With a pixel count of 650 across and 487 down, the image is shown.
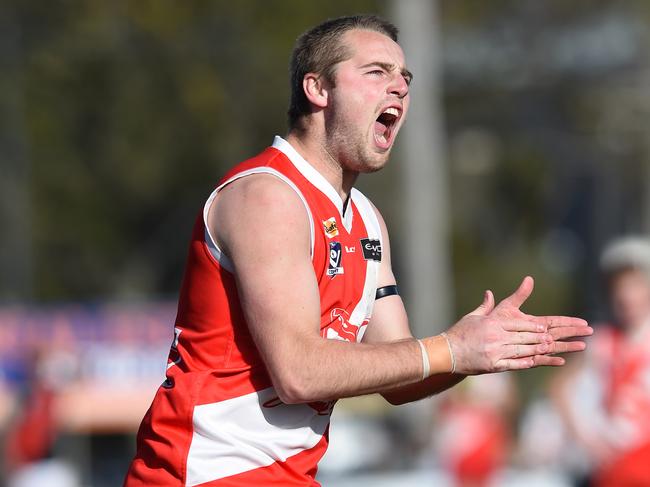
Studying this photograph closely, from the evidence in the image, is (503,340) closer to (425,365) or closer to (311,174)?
(425,365)

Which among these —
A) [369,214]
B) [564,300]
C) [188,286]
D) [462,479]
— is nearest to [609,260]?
[369,214]

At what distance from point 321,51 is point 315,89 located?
0.13 m

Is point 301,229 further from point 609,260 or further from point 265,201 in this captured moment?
point 609,260

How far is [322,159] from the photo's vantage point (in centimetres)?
446

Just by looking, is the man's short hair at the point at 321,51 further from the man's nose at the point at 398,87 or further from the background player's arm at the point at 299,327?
the background player's arm at the point at 299,327

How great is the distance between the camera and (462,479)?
13562 millimetres

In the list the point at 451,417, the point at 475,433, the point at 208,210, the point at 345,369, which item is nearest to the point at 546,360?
the point at 345,369

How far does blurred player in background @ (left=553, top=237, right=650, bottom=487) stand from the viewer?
26.4 ft

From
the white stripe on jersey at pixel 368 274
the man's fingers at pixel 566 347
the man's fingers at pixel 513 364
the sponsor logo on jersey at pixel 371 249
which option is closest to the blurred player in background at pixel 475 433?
the white stripe on jersey at pixel 368 274

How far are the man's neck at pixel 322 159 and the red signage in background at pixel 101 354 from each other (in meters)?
13.2

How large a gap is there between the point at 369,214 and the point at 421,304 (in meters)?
16.6

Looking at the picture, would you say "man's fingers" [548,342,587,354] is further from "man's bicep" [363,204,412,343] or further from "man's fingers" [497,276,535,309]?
"man's bicep" [363,204,412,343]

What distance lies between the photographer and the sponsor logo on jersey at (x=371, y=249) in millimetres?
4493

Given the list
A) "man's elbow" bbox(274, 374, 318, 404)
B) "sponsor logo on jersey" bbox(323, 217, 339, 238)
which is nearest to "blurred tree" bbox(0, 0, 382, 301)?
"sponsor logo on jersey" bbox(323, 217, 339, 238)
